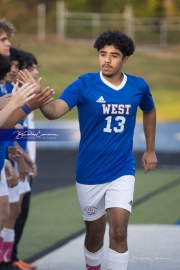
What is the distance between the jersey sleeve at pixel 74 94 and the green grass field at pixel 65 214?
8.68 feet

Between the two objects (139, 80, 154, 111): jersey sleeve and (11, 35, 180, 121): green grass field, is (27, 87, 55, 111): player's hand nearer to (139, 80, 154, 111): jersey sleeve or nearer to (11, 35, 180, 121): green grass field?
(139, 80, 154, 111): jersey sleeve

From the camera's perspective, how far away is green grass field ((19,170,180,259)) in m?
8.77

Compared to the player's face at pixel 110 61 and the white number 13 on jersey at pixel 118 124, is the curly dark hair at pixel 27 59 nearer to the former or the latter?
the player's face at pixel 110 61

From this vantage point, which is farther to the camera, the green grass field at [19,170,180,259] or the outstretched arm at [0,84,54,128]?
the green grass field at [19,170,180,259]

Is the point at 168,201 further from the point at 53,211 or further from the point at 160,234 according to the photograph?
the point at 160,234

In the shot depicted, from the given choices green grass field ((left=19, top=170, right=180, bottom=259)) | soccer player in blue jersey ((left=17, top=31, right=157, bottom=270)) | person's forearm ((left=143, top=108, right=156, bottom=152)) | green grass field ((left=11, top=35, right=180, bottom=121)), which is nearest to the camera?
soccer player in blue jersey ((left=17, top=31, right=157, bottom=270))

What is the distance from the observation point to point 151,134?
6.48m

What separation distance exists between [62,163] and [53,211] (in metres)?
6.14

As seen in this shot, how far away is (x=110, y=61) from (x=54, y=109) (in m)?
0.76

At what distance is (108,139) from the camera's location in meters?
5.93

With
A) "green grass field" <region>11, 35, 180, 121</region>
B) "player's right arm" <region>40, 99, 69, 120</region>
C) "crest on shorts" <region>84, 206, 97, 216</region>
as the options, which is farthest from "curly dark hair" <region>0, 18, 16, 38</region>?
"green grass field" <region>11, 35, 180, 121</region>

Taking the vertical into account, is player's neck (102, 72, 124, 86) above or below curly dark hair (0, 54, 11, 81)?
below

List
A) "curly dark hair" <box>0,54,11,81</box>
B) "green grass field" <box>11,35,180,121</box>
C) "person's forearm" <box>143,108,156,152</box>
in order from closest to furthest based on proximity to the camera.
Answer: "curly dark hair" <box>0,54,11,81</box> → "person's forearm" <box>143,108,156,152</box> → "green grass field" <box>11,35,180,121</box>

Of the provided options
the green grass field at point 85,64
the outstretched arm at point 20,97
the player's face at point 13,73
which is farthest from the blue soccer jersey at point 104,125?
the green grass field at point 85,64
